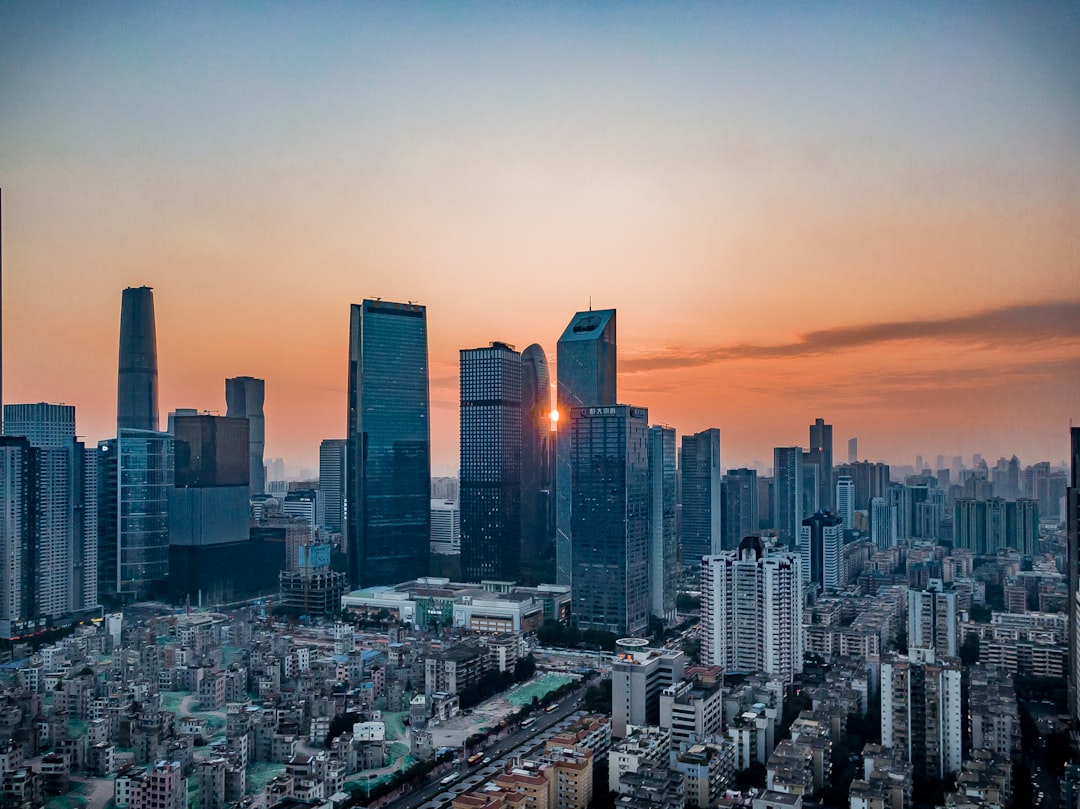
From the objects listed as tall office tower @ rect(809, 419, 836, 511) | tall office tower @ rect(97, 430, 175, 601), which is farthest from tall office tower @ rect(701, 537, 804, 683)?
tall office tower @ rect(97, 430, 175, 601)

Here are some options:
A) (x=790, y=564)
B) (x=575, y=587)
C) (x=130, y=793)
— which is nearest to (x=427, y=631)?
(x=575, y=587)

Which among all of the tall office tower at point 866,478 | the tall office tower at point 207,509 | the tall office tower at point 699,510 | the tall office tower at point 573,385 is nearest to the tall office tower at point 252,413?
the tall office tower at point 207,509

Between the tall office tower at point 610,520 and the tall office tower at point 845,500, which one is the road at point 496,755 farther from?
the tall office tower at point 845,500

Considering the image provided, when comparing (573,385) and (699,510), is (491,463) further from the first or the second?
(699,510)

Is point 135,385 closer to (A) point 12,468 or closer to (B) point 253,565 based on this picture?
(A) point 12,468

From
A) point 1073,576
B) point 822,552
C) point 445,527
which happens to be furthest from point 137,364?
point 1073,576

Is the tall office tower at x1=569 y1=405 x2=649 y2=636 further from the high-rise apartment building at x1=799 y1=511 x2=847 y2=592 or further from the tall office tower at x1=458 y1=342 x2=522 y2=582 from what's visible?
the tall office tower at x1=458 y1=342 x2=522 y2=582
